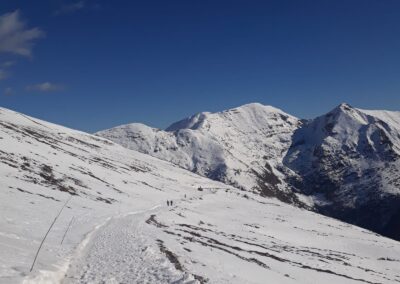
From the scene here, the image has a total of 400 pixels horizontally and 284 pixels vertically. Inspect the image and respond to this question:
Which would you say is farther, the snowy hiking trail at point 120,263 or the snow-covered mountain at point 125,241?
the snow-covered mountain at point 125,241

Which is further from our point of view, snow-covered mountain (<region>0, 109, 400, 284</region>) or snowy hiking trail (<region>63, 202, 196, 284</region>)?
snow-covered mountain (<region>0, 109, 400, 284</region>)

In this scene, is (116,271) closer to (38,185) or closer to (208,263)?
(208,263)

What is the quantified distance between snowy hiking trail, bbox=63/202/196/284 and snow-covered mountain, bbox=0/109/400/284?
5cm

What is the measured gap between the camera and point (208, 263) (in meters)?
31.9

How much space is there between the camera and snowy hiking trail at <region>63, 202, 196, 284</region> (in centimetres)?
2165

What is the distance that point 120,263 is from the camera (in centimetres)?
2544

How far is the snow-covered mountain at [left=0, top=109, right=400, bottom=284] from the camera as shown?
75.5 feet

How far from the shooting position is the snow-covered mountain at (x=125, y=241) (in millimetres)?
23020

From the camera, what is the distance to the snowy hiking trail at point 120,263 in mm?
21647

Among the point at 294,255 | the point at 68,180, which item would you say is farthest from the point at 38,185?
Answer: the point at 294,255

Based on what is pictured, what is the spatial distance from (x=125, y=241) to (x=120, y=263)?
29.8ft

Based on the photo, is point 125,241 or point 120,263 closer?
point 120,263

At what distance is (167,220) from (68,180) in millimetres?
21917

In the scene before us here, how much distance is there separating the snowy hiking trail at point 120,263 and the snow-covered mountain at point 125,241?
5 cm
